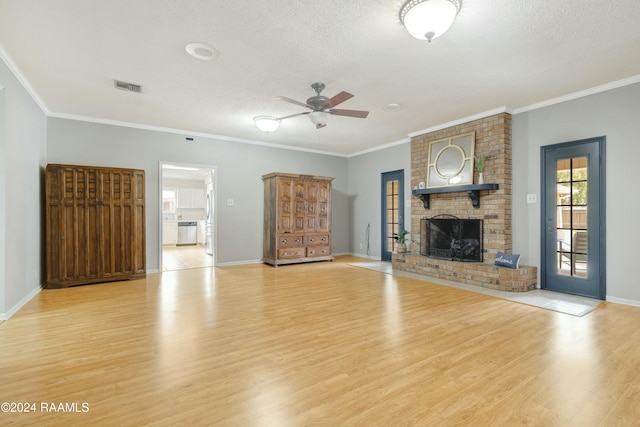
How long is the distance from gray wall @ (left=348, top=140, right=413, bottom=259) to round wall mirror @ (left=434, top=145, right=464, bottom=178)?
44.2 inches

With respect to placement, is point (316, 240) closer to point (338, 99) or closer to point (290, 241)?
point (290, 241)

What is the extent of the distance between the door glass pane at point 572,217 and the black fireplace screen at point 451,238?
1074 mm

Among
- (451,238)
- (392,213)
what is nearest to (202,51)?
(451,238)

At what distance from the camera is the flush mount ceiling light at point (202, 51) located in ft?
9.91

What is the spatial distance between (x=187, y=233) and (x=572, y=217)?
1077 cm

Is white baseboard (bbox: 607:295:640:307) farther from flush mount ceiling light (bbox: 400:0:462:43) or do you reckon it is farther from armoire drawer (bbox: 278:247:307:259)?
armoire drawer (bbox: 278:247:307:259)

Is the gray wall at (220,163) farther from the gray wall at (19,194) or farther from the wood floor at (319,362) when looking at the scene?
the wood floor at (319,362)

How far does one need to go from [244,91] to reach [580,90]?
4.45 m

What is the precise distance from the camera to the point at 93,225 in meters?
4.91

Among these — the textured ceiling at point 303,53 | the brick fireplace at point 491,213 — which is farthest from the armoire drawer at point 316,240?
the textured ceiling at point 303,53

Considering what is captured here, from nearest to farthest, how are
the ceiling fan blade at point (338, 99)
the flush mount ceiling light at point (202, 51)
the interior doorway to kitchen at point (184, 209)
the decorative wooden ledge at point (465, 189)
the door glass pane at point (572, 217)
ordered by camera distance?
the flush mount ceiling light at point (202, 51)
the ceiling fan blade at point (338, 99)
the door glass pane at point (572, 217)
the decorative wooden ledge at point (465, 189)
the interior doorway to kitchen at point (184, 209)

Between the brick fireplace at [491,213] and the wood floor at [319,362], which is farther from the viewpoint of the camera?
the brick fireplace at [491,213]

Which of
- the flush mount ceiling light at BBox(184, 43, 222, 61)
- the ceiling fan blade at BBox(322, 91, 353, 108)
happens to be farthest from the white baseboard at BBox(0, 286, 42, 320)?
the ceiling fan blade at BBox(322, 91, 353, 108)

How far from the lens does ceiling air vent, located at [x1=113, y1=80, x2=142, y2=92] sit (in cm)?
390
